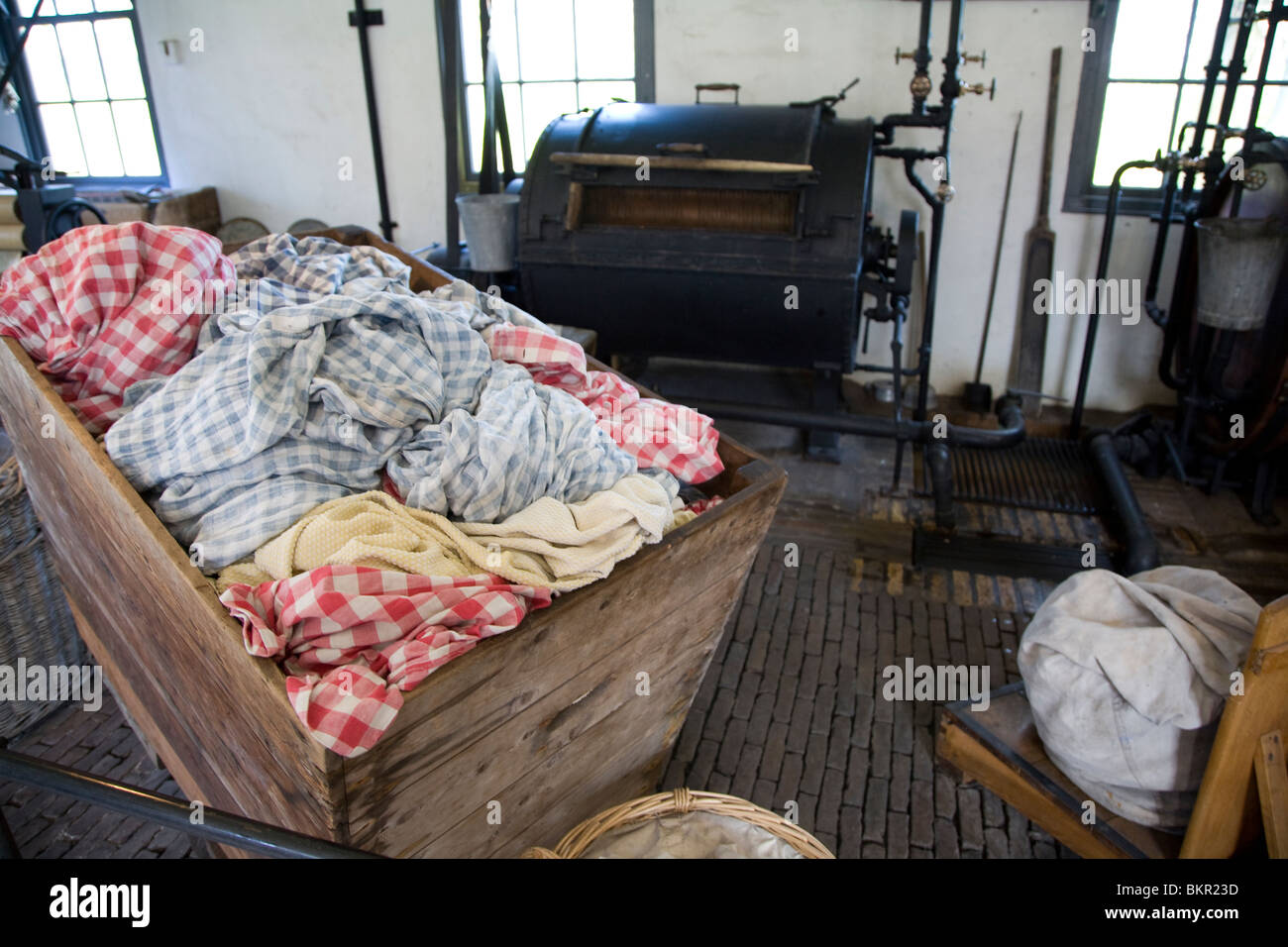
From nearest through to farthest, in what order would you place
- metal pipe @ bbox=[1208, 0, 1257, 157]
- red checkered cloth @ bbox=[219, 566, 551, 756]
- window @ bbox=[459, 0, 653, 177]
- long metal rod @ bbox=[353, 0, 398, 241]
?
1. red checkered cloth @ bbox=[219, 566, 551, 756]
2. metal pipe @ bbox=[1208, 0, 1257, 157]
3. window @ bbox=[459, 0, 653, 177]
4. long metal rod @ bbox=[353, 0, 398, 241]

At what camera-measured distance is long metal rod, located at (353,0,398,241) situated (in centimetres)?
457

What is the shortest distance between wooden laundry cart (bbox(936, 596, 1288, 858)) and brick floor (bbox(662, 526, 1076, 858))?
0.32ft

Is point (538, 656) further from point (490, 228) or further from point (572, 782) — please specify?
point (490, 228)

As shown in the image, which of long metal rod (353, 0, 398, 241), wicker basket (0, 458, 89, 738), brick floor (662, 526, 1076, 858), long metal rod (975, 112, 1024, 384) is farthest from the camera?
long metal rod (353, 0, 398, 241)

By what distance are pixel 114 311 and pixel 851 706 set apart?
2088mm

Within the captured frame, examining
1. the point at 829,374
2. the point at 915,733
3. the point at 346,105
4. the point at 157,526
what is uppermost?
the point at 346,105

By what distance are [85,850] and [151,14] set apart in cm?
497

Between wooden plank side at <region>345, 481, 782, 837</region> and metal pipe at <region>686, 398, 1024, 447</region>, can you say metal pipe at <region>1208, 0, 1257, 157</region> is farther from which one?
wooden plank side at <region>345, 481, 782, 837</region>

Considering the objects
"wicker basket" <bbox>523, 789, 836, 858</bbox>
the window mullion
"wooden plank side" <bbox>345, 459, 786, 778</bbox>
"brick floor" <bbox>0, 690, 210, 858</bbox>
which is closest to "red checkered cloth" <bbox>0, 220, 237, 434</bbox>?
"brick floor" <bbox>0, 690, 210, 858</bbox>

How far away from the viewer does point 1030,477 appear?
12.3ft

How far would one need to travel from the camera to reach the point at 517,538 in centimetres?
133

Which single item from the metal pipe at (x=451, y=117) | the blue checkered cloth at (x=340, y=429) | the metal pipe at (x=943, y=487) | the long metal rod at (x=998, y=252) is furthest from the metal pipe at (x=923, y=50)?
the blue checkered cloth at (x=340, y=429)

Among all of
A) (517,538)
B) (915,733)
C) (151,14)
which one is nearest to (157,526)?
(517,538)

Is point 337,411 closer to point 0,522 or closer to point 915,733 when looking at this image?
point 0,522
